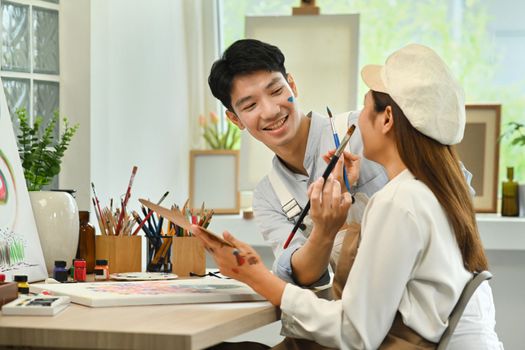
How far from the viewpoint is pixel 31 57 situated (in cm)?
323

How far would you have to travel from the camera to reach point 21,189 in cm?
234

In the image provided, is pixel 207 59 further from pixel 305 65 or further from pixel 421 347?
pixel 421 347

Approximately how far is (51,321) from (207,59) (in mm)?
3010

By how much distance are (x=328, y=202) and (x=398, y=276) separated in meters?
0.32

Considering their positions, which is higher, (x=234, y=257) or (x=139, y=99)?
(x=139, y=99)

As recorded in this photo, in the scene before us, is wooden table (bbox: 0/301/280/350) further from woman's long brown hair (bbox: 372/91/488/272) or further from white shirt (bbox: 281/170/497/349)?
woman's long brown hair (bbox: 372/91/488/272)

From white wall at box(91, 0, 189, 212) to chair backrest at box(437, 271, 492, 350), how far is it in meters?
1.86

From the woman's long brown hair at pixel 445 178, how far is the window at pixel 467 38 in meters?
2.58

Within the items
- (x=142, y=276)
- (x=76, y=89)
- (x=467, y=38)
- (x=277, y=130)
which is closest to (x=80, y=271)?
(x=142, y=276)

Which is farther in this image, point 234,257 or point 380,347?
point 234,257

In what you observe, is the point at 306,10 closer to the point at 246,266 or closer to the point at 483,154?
the point at 483,154

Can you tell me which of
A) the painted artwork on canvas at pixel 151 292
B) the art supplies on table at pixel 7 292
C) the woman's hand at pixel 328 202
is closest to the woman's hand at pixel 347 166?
the woman's hand at pixel 328 202

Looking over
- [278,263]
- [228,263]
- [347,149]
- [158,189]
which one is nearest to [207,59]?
[158,189]

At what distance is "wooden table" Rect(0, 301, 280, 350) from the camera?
1.57m
